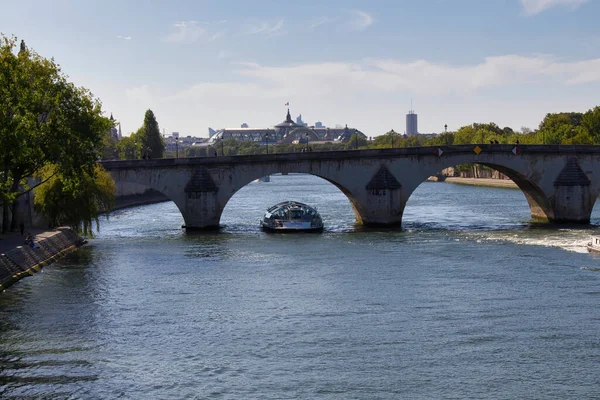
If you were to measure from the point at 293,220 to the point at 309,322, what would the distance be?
34293mm

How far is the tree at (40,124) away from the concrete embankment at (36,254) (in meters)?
2.92

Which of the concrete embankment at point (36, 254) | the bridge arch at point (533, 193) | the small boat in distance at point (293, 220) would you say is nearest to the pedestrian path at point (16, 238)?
the concrete embankment at point (36, 254)

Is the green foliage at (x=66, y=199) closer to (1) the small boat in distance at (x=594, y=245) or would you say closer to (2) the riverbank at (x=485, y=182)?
(1) the small boat in distance at (x=594, y=245)

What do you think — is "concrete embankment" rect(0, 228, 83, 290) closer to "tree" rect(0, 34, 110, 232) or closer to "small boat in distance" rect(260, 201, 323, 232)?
"tree" rect(0, 34, 110, 232)

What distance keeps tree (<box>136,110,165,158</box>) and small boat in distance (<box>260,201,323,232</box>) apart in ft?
284

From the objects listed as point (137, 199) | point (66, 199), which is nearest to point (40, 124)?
point (66, 199)

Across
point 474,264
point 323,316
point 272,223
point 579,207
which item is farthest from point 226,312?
point 579,207

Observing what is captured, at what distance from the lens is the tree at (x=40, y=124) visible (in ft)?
156

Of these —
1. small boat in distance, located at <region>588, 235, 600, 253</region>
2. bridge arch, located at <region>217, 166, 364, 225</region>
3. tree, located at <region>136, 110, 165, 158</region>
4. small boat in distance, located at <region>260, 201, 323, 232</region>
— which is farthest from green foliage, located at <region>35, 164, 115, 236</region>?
tree, located at <region>136, 110, 165, 158</region>

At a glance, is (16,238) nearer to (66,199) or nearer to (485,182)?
(66,199)

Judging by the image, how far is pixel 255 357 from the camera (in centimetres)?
2984

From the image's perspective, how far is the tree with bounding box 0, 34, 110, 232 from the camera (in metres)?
47.4

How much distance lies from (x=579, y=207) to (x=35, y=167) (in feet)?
147

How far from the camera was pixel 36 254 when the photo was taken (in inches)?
1877
